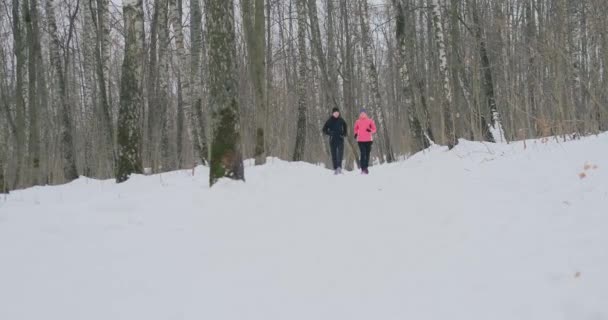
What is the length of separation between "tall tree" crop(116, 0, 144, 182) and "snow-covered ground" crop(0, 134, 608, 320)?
374 cm

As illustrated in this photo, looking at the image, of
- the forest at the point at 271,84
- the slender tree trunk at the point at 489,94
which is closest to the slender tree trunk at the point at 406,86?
the forest at the point at 271,84

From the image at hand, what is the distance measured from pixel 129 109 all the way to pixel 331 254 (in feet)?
22.2

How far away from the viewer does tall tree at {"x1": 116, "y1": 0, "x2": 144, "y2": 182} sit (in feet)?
31.5

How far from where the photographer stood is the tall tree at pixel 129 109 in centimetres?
961

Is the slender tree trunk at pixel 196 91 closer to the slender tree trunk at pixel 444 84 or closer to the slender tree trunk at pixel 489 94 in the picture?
the slender tree trunk at pixel 444 84

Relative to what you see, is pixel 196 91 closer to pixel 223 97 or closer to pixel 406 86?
pixel 406 86

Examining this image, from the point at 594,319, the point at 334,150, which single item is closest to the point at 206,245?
the point at 594,319

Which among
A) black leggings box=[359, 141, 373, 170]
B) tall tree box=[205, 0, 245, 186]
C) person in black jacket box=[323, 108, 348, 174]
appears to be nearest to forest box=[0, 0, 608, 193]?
→ tall tree box=[205, 0, 245, 186]

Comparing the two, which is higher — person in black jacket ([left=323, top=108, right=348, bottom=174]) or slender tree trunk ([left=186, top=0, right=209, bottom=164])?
slender tree trunk ([left=186, top=0, right=209, bottom=164])

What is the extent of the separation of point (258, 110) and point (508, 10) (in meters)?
14.8

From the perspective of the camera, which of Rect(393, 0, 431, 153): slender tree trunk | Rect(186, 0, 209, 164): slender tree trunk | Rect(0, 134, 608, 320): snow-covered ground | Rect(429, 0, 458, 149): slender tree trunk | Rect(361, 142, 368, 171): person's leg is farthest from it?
Rect(186, 0, 209, 164): slender tree trunk

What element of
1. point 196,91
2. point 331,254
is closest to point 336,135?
point 196,91

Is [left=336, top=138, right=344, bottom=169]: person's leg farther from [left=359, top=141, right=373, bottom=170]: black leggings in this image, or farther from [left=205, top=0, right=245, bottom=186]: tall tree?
[left=205, top=0, right=245, bottom=186]: tall tree

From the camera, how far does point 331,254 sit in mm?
4445
